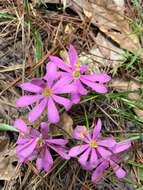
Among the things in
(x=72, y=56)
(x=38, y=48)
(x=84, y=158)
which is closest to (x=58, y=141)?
(x=84, y=158)

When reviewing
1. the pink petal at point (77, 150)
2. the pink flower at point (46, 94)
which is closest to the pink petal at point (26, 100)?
the pink flower at point (46, 94)

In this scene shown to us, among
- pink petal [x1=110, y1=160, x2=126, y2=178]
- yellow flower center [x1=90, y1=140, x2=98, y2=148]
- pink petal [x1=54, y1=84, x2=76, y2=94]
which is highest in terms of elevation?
pink petal [x1=54, y1=84, x2=76, y2=94]

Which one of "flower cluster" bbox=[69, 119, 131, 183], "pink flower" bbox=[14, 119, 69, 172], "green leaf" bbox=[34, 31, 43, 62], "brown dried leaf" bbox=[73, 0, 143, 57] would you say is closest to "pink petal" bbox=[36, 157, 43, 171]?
"pink flower" bbox=[14, 119, 69, 172]

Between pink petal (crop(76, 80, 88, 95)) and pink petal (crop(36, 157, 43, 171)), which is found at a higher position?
pink petal (crop(76, 80, 88, 95))

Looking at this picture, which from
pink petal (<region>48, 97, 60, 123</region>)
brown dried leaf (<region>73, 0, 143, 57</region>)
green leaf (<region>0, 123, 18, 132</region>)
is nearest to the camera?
pink petal (<region>48, 97, 60, 123</region>)

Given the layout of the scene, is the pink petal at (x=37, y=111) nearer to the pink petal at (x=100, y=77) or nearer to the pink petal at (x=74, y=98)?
the pink petal at (x=74, y=98)

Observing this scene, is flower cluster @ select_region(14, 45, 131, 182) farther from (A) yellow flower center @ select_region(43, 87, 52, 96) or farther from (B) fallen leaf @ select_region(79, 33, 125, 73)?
(B) fallen leaf @ select_region(79, 33, 125, 73)

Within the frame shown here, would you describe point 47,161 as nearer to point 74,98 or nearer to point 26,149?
point 26,149

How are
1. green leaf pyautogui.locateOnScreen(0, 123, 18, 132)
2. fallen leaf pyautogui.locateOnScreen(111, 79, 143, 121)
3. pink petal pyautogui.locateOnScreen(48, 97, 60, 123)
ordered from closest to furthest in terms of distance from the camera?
pink petal pyautogui.locateOnScreen(48, 97, 60, 123), green leaf pyautogui.locateOnScreen(0, 123, 18, 132), fallen leaf pyautogui.locateOnScreen(111, 79, 143, 121)

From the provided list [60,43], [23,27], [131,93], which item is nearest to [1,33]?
[23,27]
